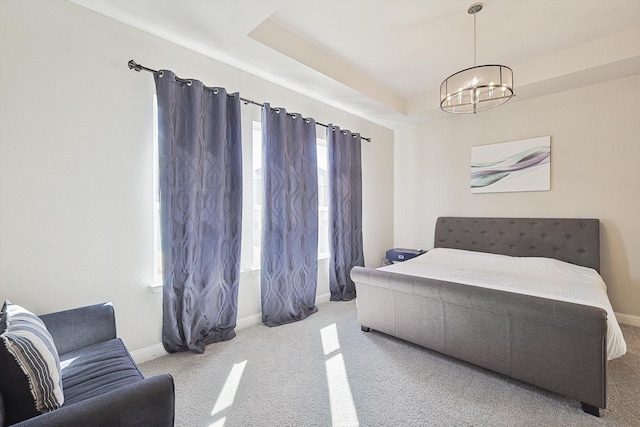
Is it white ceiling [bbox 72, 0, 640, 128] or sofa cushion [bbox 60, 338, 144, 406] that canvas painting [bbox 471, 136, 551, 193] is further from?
sofa cushion [bbox 60, 338, 144, 406]

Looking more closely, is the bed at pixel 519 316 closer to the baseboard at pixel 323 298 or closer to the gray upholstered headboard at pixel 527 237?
the gray upholstered headboard at pixel 527 237

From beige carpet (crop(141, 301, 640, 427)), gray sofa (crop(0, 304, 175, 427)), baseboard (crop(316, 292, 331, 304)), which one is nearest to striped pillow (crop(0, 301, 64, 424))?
gray sofa (crop(0, 304, 175, 427))

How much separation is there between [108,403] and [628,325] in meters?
4.32

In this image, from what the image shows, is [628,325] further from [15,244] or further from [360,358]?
[15,244]

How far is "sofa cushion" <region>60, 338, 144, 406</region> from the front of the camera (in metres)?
1.24

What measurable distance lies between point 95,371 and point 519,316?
7.85 ft

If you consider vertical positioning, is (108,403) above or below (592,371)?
above

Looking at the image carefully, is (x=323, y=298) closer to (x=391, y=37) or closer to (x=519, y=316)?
(x=519, y=316)

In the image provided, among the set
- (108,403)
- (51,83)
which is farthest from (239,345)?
(51,83)

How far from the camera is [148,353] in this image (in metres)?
2.22

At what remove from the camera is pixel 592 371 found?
160 cm

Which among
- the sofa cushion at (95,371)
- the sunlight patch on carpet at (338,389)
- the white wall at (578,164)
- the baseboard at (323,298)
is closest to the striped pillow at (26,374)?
the sofa cushion at (95,371)

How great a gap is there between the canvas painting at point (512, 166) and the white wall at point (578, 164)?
3.1 inches

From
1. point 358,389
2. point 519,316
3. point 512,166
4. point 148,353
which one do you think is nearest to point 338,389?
point 358,389
